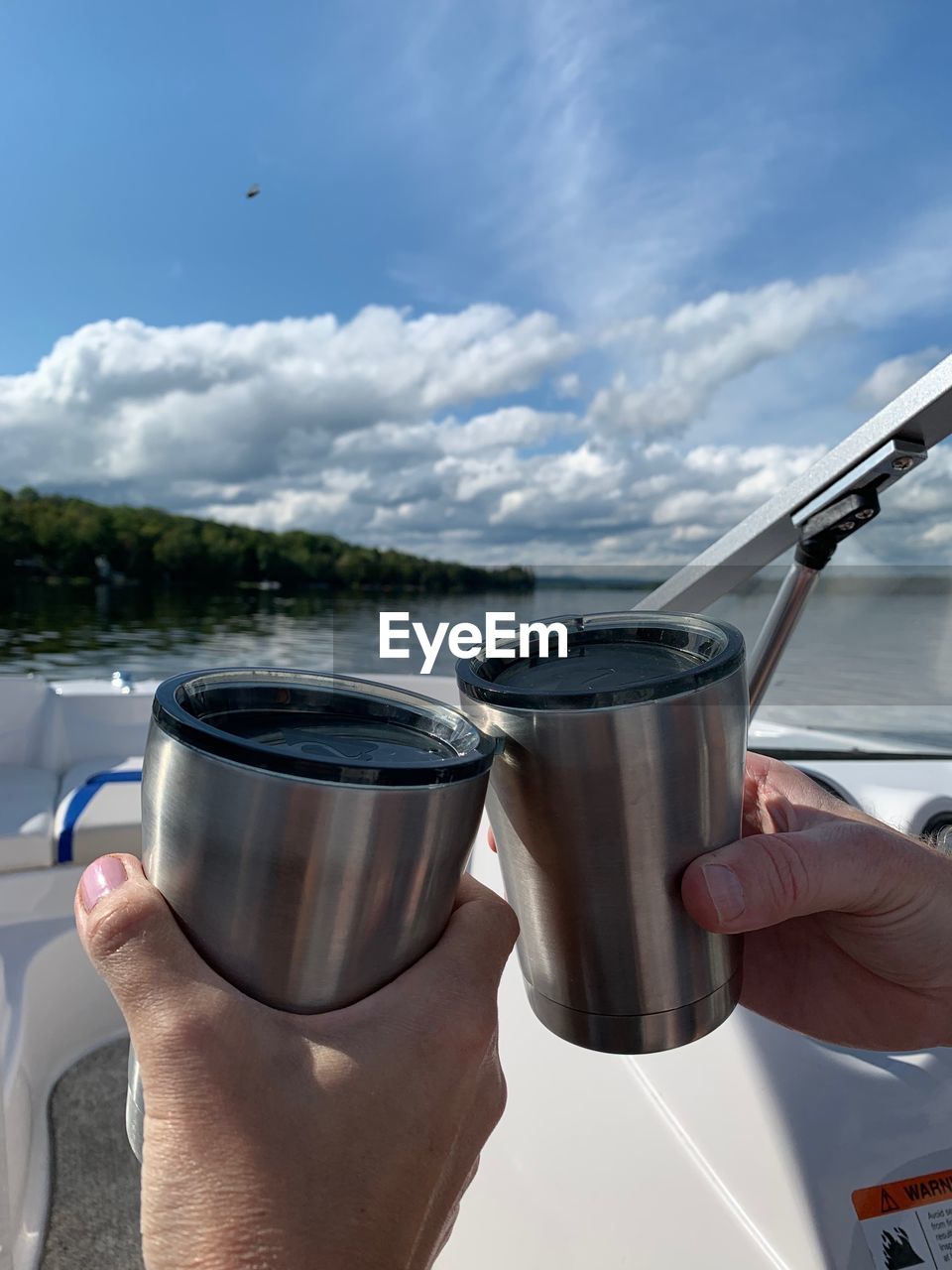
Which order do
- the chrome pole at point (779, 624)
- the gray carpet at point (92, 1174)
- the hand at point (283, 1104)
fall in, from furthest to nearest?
1. the gray carpet at point (92, 1174)
2. the chrome pole at point (779, 624)
3. the hand at point (283, 1104)

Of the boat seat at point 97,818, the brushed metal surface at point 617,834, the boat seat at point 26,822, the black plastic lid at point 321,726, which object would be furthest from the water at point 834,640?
the boat seat at point 26,822

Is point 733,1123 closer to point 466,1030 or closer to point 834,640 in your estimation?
point 466,1030

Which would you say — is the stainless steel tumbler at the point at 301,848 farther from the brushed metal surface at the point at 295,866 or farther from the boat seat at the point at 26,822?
the boat seat at the point at 26,822

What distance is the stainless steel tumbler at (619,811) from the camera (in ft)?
1.46

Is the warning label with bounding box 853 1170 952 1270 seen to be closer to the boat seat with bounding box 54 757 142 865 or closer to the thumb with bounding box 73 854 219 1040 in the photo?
the thumb with bounding box 73 854 219 1040

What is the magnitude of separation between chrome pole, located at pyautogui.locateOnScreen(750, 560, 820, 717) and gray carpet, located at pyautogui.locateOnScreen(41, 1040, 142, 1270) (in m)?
1.42

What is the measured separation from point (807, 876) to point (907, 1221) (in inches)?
13.7

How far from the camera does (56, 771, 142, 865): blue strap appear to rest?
2.04 meters

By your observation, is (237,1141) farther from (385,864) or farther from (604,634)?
(604,634)

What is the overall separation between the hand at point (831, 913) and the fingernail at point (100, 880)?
0.28 m

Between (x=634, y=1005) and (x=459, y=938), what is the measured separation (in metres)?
0.13

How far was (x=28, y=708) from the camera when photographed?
99.8 inches

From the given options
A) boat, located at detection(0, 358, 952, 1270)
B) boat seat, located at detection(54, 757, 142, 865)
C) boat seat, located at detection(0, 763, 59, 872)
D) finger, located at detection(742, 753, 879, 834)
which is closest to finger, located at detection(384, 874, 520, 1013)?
finger, located at detection(742, 753, 879, 834)

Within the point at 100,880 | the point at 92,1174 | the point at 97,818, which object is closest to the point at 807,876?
the point at 100,880
